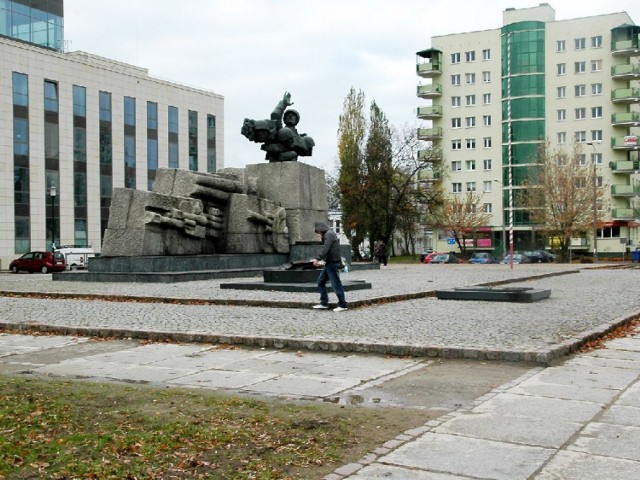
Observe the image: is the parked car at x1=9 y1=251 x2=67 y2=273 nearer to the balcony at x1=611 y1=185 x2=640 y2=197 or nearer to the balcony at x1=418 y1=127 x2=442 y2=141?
the balcony at x1=418 y1=127 x2=442 y2=141

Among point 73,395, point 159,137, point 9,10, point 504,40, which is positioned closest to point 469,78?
point 504,40

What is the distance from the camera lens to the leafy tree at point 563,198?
6075cm

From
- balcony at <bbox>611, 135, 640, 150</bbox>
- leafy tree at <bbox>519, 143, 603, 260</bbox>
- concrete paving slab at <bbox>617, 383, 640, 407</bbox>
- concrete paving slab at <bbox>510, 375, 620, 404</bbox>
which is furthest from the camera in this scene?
balcony at <bbox>611, 135, 640, 150</bbox>

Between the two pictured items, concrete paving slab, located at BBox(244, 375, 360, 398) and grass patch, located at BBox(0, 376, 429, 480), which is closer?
grass patch, located at BBox(0, 376, 429, 480)

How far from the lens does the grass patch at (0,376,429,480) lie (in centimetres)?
471

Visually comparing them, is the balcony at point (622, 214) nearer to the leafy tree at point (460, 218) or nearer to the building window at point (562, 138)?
the building window at point (562, 138)

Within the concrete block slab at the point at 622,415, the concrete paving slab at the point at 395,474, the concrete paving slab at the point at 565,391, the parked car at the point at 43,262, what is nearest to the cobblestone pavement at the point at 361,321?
the concrete paving slab at the point at 565,391

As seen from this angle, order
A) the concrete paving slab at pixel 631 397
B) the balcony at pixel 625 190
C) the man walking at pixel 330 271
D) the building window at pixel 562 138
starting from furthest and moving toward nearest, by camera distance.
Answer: the building window at pixel 562 138 → the balcony at pixel 625 190 → the man walking at pixel 330 271 → the concrete paving slab at pixel 631 397

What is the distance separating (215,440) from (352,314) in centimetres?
850

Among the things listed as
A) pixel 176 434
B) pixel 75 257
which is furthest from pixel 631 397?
pixel 75 257

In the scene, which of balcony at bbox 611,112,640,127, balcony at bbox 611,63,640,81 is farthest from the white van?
balcony at bbox 611,63,640,81

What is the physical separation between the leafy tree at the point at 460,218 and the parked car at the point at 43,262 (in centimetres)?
3556

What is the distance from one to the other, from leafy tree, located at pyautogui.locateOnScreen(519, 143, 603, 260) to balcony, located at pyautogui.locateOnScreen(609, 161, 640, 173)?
433 inches

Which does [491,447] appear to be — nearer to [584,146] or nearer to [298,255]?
[298,255]
